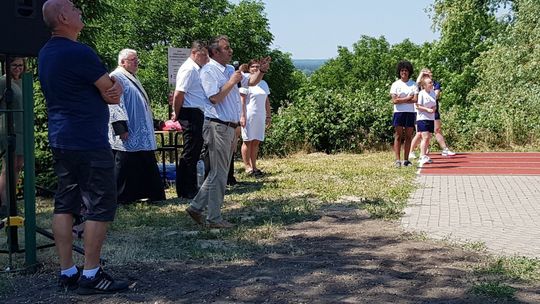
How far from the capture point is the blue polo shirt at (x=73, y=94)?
452 centimetres

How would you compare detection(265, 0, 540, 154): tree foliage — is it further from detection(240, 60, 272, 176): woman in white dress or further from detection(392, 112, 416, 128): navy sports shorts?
detection(240, 60, 272, 176): woman in white dress

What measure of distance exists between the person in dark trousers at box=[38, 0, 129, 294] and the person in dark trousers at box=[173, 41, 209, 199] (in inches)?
164

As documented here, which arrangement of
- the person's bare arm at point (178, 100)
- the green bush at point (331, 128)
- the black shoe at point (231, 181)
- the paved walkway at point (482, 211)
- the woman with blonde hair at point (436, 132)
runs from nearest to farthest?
the paved walkway at point (482, 211)
the person's bare arm at point (178, 100)
the black shoe at point (231, 181)
the woman with blonde hair at point (436, 132)
the green bush at point (331, 128)

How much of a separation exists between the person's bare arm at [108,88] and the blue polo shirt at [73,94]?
0.03m

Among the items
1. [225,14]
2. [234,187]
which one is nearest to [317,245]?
[234,187]

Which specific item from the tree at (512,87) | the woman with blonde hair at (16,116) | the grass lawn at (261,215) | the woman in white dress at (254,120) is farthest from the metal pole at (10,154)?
the tree at (512,87)

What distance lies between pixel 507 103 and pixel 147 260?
16.0 metres

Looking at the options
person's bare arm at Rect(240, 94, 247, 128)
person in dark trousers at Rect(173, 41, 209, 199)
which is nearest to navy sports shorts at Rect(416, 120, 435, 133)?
person's bare arm at Rect(240, 94, 247, 128)

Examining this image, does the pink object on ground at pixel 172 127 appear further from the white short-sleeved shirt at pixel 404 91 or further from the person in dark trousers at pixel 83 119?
the person in dark trousers at pixel 83 119

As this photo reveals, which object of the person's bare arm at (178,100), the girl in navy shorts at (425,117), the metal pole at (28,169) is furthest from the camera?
the girl in navy shorts at (425,117)

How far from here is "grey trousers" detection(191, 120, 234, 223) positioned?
6781 mm

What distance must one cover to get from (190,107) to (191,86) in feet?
0.86

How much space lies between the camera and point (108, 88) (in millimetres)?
4566

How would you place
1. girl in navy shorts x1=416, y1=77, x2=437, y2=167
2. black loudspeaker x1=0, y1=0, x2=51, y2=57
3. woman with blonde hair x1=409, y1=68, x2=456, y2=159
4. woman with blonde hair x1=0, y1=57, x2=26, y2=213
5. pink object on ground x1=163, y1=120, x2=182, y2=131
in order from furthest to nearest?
woman with blonde hair x1=409, y1=68, x2=456, y2=159 < girl in navy shorts x1=416, y1=77, x2=437, y2=167 < pink object on ground x1=163, y1=120, x2=182, y2=131 < woman with blonde hair x1=0, y1=57, x2=26, y2=213 < black loudspeaker x1=0, y1=0, x2=51, y2=57
